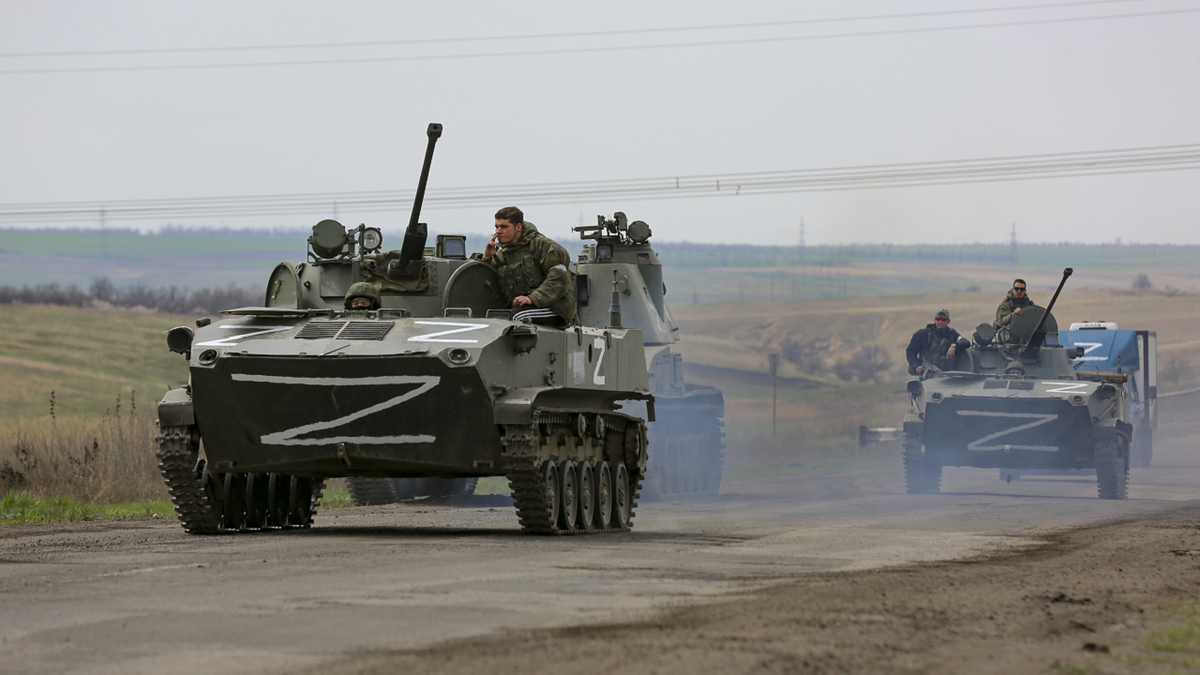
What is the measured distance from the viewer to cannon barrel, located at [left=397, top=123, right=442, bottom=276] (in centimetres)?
1656

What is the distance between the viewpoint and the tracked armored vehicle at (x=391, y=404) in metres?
14.4

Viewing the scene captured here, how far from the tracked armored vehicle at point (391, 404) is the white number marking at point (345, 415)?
0.01 metres

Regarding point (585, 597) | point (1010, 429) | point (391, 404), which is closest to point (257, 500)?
point (391, 404)

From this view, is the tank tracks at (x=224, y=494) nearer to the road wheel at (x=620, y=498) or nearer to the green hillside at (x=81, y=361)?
the road wheel at (x=620, y=498)

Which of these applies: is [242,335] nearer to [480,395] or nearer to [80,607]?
[480,395]

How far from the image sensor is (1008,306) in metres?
28.0

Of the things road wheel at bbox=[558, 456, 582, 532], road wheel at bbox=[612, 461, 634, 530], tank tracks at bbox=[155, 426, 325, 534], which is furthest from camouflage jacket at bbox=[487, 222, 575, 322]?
tank tracks at bbox=[155, 426, 325, 534]

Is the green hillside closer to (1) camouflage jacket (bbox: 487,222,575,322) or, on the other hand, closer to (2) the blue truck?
(2) the blue truck

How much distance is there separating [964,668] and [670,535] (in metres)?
8.54

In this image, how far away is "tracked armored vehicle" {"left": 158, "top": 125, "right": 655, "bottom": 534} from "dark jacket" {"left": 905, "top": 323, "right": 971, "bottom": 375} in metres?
11.6

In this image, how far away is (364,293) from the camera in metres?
16.0

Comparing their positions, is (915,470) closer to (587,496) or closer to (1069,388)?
(1069,388)

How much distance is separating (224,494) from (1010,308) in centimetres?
1603

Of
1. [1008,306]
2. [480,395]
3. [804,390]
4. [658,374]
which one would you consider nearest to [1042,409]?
[1008,306]
